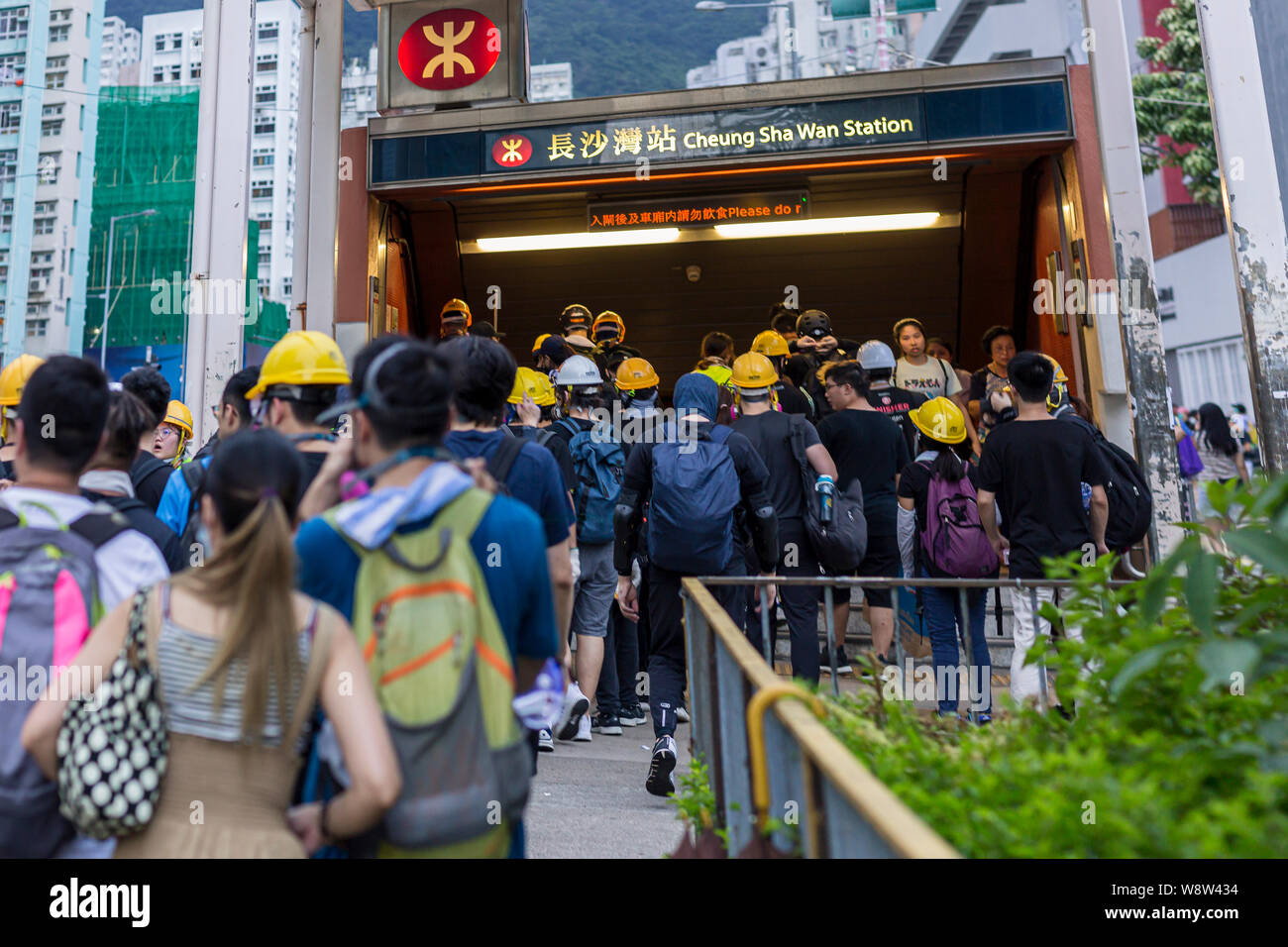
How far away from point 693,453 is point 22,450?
3.04 meters

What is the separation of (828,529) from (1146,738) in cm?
353

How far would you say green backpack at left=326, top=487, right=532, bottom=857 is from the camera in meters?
1.90

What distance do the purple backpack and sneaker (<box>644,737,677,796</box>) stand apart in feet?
6.50

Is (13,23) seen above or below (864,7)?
above

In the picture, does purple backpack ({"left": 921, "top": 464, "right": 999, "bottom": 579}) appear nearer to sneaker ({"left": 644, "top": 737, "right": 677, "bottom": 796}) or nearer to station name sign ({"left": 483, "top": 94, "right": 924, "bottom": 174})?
sneaker ({"left": 644, "top": 737, "right": 677, "bottom": 796})

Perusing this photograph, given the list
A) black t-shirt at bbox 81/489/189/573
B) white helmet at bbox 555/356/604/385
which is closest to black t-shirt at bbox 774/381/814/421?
white helmet at bbox 555/356/604/385

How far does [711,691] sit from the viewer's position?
344 cm

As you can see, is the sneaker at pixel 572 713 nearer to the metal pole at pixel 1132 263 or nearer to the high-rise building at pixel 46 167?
the metal pole at pixel 1132 263

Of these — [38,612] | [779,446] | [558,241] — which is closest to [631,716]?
[779,446]

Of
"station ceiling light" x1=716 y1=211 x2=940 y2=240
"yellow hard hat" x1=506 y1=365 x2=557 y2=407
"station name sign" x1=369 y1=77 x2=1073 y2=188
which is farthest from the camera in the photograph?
"station ceiling light" x1=716 y1=211 x2=940 y2=240

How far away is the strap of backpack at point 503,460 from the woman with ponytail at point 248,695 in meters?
1.36

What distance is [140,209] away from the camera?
5422 centimetres

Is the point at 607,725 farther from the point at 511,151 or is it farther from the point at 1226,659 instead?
the point at 511,151
